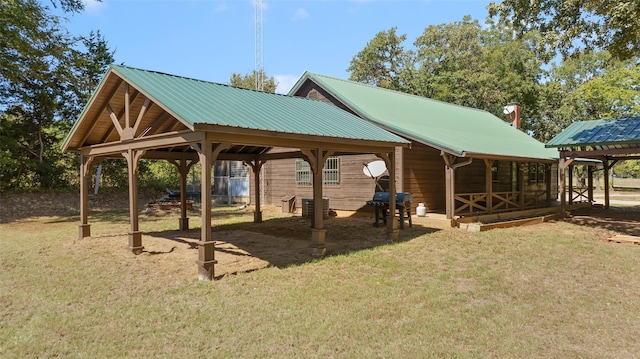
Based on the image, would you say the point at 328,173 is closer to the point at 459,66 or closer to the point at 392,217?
the point at 392,217

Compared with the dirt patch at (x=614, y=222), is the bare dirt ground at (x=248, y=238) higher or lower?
higher

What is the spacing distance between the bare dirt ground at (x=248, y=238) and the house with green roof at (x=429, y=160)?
4.66 ft

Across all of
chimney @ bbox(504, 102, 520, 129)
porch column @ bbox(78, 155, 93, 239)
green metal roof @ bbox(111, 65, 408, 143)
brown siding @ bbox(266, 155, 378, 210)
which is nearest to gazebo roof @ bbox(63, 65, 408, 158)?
green metal roof @ bbox(111, 65, 408, 143)

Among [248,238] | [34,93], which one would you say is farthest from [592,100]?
[34,93]

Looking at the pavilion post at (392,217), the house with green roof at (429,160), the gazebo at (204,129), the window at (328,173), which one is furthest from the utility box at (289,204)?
the pavilion post at (392,217)

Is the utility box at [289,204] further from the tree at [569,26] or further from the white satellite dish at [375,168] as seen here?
the tree at [569,26]

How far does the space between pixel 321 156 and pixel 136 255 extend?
493 centimetres

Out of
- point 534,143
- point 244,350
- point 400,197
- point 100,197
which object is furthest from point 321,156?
point 100,197

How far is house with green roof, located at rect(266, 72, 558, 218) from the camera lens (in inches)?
602

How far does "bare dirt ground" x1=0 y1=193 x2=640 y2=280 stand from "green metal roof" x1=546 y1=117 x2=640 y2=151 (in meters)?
3.08

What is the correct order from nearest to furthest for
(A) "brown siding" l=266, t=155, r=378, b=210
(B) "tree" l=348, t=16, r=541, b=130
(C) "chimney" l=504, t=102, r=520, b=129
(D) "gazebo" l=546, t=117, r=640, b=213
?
1. (D) "gazebo" l=546, t=117, r=640, b=213
2. (A) "brown siding" l=266, t=155, r=378, b=210
3. (C) "chimney" l=504, t=102, r=520, b=129
4. (B) "tree" l=348, t=16, r=541, b=130

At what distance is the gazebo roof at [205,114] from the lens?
8.02 m

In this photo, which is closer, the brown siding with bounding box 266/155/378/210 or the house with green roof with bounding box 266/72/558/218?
the house with green roof with bounding box 266/72/558/218

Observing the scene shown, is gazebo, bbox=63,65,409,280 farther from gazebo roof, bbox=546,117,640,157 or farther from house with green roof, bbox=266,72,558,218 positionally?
gazebo roof, bbox=546,117,640,157
